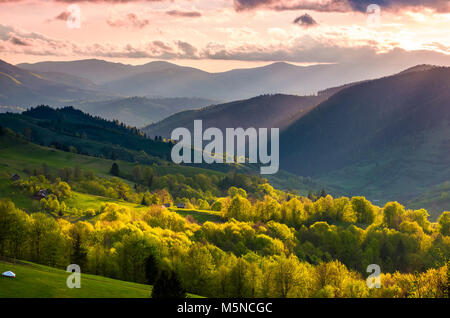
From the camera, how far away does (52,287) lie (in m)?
67.2

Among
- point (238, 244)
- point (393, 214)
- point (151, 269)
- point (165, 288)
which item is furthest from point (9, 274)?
point (393, 214)

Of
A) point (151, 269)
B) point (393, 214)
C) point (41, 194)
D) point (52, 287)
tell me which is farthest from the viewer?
point (393, 214)

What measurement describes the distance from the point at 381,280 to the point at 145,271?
46611 mm

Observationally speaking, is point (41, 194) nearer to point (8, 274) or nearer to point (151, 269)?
point (151, 269)

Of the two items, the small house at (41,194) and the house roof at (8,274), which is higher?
the small house at (41,194)

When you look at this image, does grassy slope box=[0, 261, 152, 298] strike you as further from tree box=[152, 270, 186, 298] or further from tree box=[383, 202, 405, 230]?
tree box=[383, 202, 405, 230]

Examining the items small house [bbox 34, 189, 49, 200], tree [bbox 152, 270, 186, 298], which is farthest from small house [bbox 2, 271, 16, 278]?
small house [bbox 34, 189, 49, 200]

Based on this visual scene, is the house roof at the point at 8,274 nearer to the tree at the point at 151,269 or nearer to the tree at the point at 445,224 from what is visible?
the tree at the point at 151,269

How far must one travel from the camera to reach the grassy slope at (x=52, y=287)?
63.4 metres

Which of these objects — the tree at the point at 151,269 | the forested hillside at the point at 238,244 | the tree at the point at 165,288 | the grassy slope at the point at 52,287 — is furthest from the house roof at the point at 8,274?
the tree at the point at 151,269

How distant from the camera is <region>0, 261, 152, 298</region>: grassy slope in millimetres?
63406
